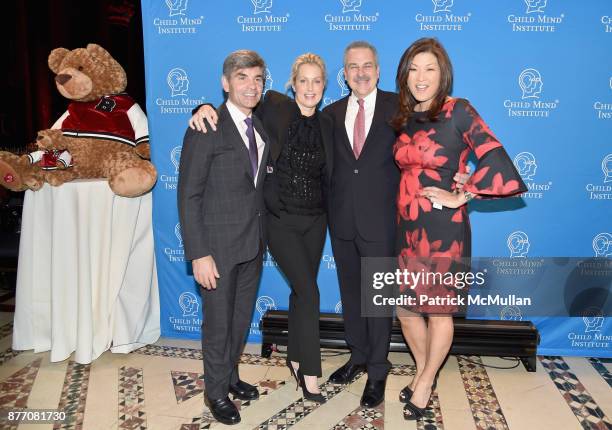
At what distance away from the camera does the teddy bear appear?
304 centimetres

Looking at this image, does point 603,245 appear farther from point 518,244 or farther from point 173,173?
point 173,173

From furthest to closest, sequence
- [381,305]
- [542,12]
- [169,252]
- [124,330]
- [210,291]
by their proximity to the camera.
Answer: [169,252] → [124,330] → [542,12] → [381,305] → [210,291]

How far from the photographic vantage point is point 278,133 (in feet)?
8.07

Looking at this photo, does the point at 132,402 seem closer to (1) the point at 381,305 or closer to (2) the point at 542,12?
(1) the point at 381,305

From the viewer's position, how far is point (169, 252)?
3506mm

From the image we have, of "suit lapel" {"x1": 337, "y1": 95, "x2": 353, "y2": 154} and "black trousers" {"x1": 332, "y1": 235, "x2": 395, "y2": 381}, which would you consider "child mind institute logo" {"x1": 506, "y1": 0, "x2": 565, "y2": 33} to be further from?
"black trousers" {"x1": 332, "y1": 235, "x2": 395, "y2": 381}

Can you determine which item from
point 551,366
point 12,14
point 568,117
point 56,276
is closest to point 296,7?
point 568,117

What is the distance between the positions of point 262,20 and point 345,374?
225cm

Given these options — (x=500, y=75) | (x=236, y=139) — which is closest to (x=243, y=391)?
(x=236, y=139)

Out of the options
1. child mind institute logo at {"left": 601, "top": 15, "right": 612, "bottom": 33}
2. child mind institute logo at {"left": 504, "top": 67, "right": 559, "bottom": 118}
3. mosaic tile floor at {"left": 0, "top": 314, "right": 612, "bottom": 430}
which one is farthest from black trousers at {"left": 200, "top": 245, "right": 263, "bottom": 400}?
child mind institute logo at {"left": 601, "top": 15, "right": 612, "bottom": 33}

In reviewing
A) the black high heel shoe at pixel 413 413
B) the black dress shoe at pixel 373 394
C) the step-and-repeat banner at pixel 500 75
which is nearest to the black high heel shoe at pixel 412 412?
the black high heel shoe at pixel 413 413

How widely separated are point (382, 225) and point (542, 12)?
170cm

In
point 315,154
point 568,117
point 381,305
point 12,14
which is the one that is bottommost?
point 381,305

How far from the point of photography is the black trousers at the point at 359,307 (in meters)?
2.57
